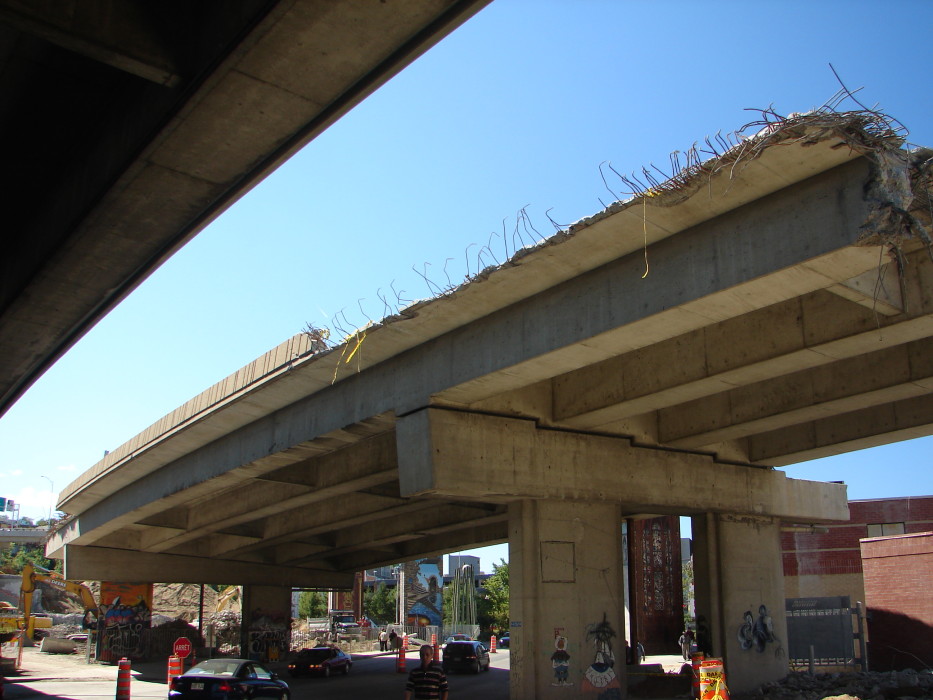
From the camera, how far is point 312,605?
291ft

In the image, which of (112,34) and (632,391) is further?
(632,391)

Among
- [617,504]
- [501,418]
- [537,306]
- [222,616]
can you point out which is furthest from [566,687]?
[222,616]

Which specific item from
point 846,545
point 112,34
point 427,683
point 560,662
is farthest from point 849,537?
point 112,34

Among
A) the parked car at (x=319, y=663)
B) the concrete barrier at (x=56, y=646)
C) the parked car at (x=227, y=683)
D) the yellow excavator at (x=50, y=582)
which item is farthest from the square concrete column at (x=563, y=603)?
the concrete barrier at (x=56, y=646)

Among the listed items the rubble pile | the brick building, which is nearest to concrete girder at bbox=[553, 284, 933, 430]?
the rubble pile

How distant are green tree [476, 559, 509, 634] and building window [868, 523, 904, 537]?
101 ft

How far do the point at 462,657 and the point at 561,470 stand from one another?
1723 centimetres

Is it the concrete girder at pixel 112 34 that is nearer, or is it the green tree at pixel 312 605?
the concrete girder at pixel 112 34

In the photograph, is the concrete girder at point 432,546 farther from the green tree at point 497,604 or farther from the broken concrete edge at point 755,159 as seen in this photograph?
the green tree at point 497,604

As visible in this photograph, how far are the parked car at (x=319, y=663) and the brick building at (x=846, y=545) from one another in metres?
20.7

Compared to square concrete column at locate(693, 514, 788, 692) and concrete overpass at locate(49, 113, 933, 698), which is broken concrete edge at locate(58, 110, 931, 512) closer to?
concrete overpass at locate(49, 113, 933, 698)

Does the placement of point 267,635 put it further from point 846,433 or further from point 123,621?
point 846,433

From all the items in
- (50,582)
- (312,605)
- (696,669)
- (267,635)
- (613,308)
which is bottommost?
(312,605)

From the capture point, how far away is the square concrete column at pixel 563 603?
1653cm
